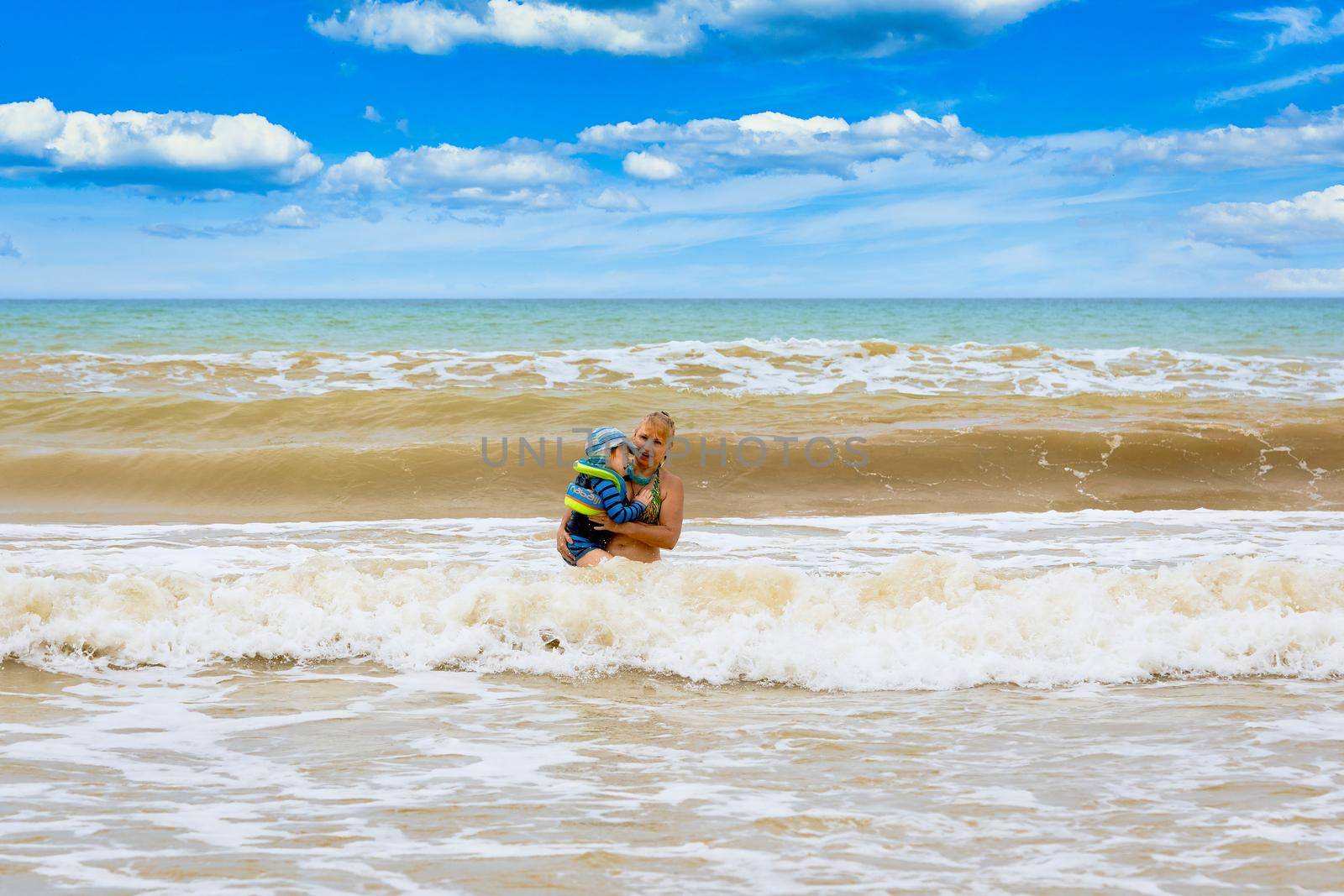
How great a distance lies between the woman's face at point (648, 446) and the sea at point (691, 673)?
691 mm

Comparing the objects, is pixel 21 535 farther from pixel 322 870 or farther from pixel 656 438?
pixel 322 870

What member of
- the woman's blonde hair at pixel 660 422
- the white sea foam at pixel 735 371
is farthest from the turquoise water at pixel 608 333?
the woman's blonde hair at pixel 660 422

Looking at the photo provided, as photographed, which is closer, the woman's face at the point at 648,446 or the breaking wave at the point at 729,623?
the breaking wave at the point at 729,623

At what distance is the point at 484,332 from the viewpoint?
41.7 metres

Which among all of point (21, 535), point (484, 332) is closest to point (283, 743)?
point (21, 535)

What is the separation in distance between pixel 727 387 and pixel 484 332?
23.1 m

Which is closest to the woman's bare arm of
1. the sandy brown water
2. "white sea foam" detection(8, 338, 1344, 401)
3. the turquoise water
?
the sandy brown water

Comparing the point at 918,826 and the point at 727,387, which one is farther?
the point at 727,387

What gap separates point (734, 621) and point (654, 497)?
1073 mm

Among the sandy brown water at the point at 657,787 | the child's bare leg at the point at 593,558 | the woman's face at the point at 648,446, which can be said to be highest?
the woman's face at the point at 648,446

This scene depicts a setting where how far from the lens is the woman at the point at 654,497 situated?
661cm

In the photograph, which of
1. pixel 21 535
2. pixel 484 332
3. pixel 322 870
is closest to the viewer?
pixel 322 870

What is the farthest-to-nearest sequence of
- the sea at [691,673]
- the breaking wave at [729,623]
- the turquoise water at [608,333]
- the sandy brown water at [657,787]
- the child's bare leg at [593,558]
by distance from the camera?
the turquoise water at [608,333]
the child's bare leg at [593,558]
the breaking wave at [729,623]
the sea at [691,673]
the sandy brown water at [657,787]

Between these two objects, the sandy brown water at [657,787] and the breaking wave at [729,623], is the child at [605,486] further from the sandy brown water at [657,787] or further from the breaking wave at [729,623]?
the sandy brown water at [657,787]
